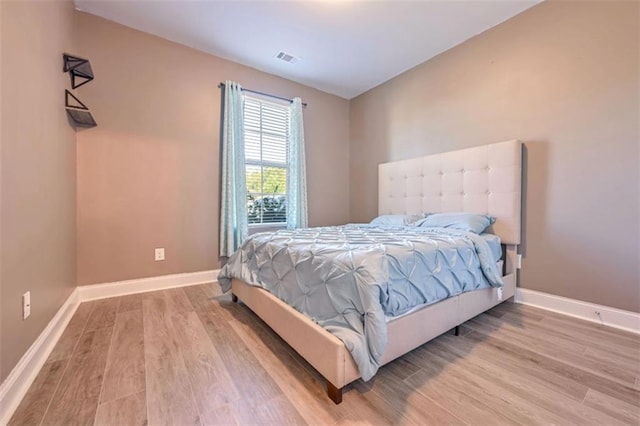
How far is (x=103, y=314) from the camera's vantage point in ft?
7.00

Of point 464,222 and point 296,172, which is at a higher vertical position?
point 296,172

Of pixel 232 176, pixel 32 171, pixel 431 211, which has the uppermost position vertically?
pixel 232 176

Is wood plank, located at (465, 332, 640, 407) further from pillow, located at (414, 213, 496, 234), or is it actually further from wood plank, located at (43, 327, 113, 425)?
wood plank, located at (43, 327, 113, 425)

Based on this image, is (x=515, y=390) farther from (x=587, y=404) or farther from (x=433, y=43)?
(x=433, y=43)

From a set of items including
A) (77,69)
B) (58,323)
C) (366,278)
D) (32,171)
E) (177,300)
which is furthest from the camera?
(177,300)

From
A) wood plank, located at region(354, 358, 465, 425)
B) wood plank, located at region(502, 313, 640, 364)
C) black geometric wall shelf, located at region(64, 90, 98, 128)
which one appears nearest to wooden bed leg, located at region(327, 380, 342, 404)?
wood plank, located at region(354, 358, 465, 425)

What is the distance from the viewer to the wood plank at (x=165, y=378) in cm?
110

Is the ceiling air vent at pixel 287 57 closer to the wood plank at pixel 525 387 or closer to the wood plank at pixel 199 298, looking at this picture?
the wood plank at pixel 199 298

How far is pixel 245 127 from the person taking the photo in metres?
3.33

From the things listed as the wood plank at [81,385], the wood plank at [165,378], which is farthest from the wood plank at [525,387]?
the wood plank at [81,385]

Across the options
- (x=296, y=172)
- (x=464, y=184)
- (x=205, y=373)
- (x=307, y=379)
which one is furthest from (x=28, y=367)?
(x=464, y=184)

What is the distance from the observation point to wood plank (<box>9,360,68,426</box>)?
3.51ft

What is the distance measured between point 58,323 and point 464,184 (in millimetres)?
3625

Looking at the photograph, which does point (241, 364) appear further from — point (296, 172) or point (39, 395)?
point (296, 172)
